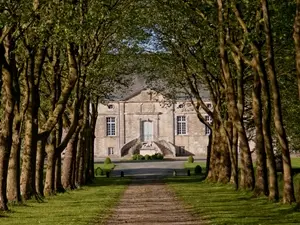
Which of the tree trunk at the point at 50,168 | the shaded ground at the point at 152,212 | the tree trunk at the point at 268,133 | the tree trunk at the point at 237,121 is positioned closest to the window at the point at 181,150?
the tree trunk at the point at 50,168

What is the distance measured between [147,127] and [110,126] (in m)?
4.85

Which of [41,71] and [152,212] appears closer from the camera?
[152,212]

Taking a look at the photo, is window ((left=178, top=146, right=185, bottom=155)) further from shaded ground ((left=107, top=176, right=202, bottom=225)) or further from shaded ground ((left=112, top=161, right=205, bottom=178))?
shaded ground ((left=107, top=176, right=202, bottom=225))

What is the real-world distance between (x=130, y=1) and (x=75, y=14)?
717 cm

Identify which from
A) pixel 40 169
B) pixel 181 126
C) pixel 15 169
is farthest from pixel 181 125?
pixel 15 169

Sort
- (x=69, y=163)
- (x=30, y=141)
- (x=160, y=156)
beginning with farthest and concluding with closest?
A: (x=160, y=156) < (x=69, y=163) < (x=30, y=141)

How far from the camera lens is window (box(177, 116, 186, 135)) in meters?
96.6

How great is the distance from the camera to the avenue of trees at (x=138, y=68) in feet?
71.1

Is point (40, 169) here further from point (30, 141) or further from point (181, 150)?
point (181, 150)

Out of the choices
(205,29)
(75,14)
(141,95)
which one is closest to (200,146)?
(141,95)

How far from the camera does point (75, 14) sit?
77.9 ft

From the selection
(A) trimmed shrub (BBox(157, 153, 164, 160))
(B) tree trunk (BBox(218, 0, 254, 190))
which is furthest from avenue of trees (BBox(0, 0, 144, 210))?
(A) trimmed shrub (BBox(157, 153, 164, 160))

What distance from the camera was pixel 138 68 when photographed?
4266 centimetres

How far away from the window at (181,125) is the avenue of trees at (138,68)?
50.5 meters
